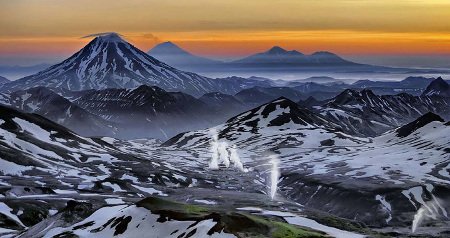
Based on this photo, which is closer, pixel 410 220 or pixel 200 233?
pixel 200 233

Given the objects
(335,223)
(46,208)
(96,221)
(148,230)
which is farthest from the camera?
(46,208)

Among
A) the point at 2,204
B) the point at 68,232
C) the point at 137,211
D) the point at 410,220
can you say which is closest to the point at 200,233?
the point at 137,211

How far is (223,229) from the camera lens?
8462 centimetres

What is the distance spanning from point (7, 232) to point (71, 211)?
49.5 feet

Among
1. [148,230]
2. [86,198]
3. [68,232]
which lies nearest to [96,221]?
[68,232]

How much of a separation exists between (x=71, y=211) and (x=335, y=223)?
200 ft

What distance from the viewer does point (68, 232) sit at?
103625 millimetres

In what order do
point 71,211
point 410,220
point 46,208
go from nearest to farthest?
1. point 71,211
2. point 46,208
3. point 410,220

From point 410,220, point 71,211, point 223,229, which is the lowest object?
point 410,220

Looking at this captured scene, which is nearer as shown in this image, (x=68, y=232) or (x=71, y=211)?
(x=68, y=232)

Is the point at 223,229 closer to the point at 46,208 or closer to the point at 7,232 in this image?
the point at 7,232

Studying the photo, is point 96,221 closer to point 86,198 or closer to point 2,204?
point 2,204

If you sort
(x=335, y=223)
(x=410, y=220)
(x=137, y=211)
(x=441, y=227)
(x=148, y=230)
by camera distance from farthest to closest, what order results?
(x=410, y=220) < (x=441, y=227) < (x=335, y=223) < (x=137, y=211) < (x=148, y=230)

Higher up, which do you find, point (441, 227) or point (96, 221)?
point (96, 221)
